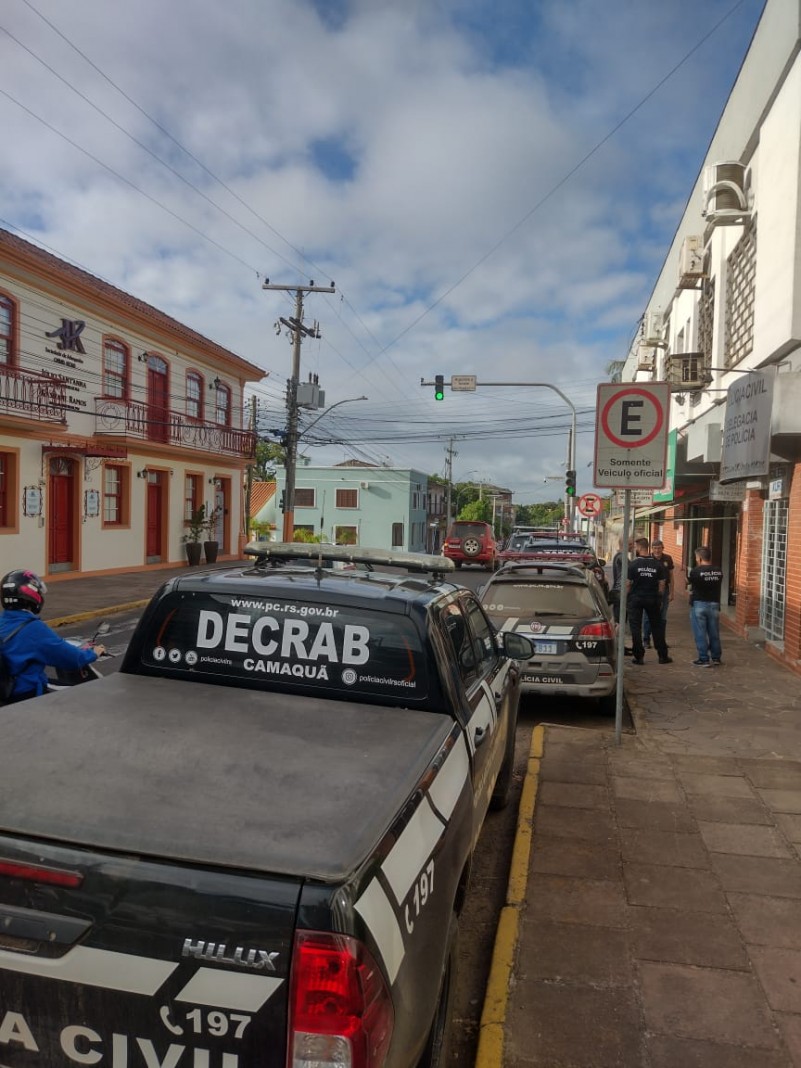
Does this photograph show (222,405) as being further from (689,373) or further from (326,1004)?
(326,1004)

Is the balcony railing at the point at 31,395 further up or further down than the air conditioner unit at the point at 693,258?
further down

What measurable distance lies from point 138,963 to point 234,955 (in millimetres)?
234

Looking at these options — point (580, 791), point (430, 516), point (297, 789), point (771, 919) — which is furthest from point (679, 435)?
point (430, 516)

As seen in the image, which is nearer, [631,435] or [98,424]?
[631,435]

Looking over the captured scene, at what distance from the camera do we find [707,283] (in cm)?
1612

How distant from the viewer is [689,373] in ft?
47.9

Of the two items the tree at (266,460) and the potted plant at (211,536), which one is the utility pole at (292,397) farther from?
the tree at (266,460)

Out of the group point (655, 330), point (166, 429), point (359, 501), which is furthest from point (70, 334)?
point (359, 501)

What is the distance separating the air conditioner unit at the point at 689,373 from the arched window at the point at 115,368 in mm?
15626

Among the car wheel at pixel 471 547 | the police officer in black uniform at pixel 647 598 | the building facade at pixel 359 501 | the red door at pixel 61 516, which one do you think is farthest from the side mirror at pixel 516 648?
the building facade at pixel 359 501

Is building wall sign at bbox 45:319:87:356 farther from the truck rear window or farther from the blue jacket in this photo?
the truck rear window

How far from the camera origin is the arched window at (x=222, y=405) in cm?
2925

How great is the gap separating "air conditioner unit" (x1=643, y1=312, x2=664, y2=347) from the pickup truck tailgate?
24.4 metres

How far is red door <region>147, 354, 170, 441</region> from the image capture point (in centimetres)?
2436
